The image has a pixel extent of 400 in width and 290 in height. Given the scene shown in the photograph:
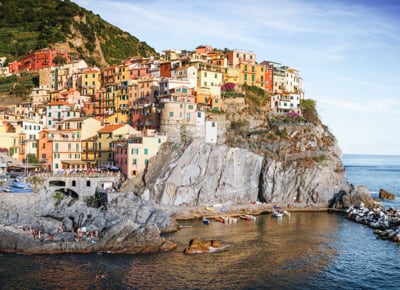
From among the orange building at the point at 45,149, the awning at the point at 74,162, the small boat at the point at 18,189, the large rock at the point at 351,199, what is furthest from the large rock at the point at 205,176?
the orange building at the point at 45,149

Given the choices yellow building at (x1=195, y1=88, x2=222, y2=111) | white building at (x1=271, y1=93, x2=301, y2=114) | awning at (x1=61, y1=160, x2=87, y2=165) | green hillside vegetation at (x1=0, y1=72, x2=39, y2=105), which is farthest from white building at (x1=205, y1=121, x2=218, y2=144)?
green hillside vegetation at (x1=0, y1=72, x2=39, y2=105)

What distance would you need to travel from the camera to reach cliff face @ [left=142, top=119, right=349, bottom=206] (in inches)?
2685

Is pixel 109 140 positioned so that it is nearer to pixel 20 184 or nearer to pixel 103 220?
pixel 20 184

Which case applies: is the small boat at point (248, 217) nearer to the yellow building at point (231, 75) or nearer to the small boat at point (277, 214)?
the small boat at point (277, 214)

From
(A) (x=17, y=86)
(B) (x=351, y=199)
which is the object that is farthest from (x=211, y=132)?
(A) (x=17, y=86)

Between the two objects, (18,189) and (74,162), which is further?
(74,162)

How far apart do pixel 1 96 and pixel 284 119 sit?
6353cm

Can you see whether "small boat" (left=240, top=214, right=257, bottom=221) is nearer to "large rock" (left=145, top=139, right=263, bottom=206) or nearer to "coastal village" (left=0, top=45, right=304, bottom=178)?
"large rock" (left=145, top=139, right=263, bottom=206)

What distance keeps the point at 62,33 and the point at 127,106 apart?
2002 inches

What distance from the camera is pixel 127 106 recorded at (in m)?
86.2

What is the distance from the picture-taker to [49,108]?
8806cm

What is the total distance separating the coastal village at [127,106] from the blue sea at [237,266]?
963 inches

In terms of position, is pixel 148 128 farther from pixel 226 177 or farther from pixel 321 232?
pixel 321 232

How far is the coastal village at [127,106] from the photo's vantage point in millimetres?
75438
